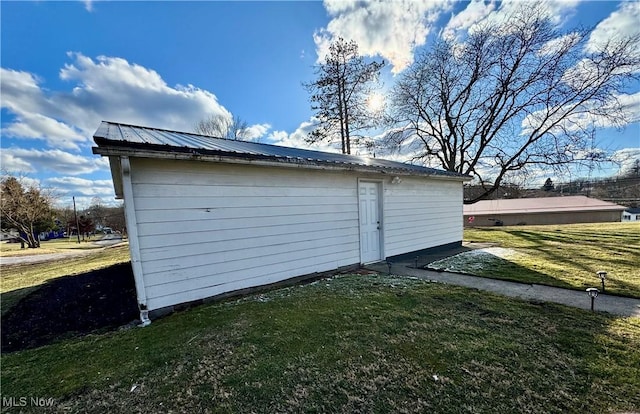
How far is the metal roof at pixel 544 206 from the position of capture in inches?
1118

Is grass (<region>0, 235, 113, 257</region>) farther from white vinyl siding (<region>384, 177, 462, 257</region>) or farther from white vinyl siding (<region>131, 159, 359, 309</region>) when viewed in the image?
white vinyl siding (<region>384, 177, 462, 257</region>)

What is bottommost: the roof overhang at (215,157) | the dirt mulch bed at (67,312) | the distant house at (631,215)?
the distant house at (631,215)

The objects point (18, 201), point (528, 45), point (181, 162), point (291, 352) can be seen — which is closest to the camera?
point (291, 352)

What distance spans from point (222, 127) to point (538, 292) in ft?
66.9

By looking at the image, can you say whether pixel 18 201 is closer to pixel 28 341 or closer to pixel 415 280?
pixel 28 341

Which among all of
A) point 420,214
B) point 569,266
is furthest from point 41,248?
point 569,266

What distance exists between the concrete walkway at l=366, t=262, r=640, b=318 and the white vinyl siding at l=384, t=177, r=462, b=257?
4.99 feet

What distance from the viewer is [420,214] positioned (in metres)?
8.02

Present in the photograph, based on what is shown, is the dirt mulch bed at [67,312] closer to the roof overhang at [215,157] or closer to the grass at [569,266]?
the roof overhang at [215,157]

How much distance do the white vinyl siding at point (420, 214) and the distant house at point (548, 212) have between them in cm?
2289

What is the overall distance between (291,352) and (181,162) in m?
3.08

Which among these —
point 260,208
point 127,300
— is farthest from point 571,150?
point 127,300

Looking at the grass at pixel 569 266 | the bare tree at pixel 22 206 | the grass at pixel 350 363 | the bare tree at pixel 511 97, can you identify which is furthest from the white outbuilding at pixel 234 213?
the bare tree at pixel 22 206

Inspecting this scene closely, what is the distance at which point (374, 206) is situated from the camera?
682cm
